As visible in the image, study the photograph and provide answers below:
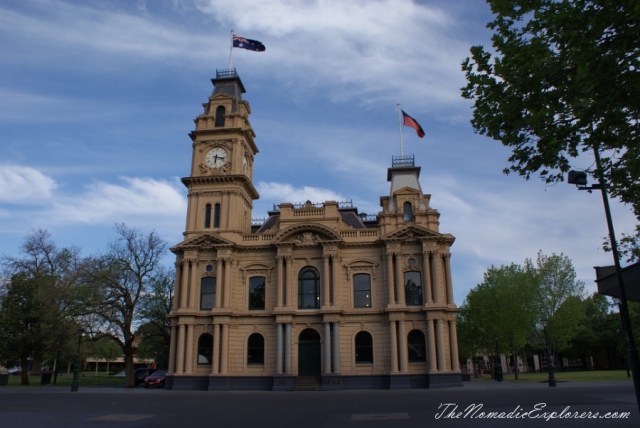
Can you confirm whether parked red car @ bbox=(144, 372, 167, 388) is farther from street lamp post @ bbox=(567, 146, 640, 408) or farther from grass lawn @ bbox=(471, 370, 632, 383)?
street lamp post @ bbox=(567, 146, 640, 408)

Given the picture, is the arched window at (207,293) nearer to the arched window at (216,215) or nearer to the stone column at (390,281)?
the arched window at (216,215)

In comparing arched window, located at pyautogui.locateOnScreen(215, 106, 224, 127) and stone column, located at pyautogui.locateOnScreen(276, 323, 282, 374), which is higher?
arched window, located at pyautogui.locateOnScreen(215, 106, 224, 127)

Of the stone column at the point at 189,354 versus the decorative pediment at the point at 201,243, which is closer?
the stone column at the point at 189,354

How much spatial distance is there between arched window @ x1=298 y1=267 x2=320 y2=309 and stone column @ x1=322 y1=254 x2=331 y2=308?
3.08ft

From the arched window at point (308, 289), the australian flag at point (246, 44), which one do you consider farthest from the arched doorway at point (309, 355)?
the australian flag at point (246, 44)

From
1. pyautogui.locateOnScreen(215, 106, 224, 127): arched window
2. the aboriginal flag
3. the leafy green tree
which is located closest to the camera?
the leafy green tree

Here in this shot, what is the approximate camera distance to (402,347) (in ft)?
122

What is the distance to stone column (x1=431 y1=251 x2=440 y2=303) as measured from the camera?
3806cm

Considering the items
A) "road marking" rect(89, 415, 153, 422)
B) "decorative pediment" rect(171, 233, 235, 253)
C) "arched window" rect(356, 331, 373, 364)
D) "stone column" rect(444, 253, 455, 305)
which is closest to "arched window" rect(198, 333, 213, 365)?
"decorative pediment" rect(171, 233, 235, 253)

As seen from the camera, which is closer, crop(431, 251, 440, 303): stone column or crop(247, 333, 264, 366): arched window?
crop(431, 251, 440, 303): stone column

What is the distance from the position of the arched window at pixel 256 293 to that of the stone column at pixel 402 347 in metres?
11.3

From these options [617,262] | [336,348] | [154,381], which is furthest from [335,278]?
[617,262]

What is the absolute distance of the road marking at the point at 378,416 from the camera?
47.8 ft

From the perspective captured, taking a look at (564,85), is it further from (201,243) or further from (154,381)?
(154,381)
